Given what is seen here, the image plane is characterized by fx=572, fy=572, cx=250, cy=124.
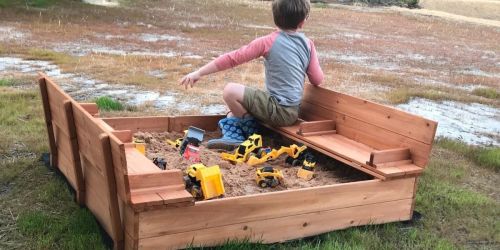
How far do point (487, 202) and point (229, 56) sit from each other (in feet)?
7.75

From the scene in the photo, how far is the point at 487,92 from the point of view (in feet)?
33.1

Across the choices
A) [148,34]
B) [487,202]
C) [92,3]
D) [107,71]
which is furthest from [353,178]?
[92,3]

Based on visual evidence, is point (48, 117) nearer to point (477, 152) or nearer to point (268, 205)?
point (268, 205)

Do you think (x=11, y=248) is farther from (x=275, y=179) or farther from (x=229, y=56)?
(x=229, y=56)

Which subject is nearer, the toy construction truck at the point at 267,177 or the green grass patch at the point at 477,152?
the toy construction truck at the point at 267,177

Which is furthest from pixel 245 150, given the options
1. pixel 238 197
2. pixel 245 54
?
pixel 238 197

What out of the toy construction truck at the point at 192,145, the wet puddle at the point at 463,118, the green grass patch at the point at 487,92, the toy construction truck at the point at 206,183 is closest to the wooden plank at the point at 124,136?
the toy construction truck at the point at 192,145

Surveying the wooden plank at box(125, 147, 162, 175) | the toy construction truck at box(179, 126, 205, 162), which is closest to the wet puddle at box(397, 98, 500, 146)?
the toy construction truck at box(179, 126, 205, 162)

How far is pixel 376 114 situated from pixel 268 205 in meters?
1.63

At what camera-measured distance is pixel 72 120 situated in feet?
11.7

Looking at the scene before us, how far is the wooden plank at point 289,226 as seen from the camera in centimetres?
310

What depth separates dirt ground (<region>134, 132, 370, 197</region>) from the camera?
394cm

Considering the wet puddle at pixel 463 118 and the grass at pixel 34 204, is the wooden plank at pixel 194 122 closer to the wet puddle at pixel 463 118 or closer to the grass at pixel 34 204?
the grass at pixel 34 204

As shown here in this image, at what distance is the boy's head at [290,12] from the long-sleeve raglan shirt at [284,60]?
0.28 feet
